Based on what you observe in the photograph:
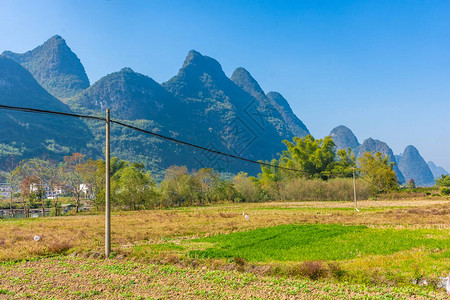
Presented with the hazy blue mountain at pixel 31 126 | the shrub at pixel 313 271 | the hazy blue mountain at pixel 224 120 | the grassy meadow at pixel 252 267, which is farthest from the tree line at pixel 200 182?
the hazy blue mountain at pixel 224 120

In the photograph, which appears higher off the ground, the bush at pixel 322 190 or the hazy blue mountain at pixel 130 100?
the hazy blue mountain at pixel 130 100

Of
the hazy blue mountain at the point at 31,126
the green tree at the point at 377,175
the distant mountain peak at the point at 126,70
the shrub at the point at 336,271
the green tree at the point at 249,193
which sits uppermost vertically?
the distant mountain peak at the point at 126,70

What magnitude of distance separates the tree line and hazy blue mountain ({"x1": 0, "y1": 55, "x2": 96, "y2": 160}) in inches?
2234

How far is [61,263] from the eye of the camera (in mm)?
9867

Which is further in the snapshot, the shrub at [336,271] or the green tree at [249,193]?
the green tree at [249,193]

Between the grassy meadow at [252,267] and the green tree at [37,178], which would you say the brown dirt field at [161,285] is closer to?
the grassy meadow at [252,267]

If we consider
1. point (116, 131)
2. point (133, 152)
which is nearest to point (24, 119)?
point (116, 131)

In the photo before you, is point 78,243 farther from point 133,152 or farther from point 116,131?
point 116,131

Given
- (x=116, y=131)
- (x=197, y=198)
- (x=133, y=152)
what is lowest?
(x=197, y=198)

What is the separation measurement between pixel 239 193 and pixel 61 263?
40297 mm

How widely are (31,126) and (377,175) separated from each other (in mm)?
105724

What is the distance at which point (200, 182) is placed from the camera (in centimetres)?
4806

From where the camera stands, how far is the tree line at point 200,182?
129 ft

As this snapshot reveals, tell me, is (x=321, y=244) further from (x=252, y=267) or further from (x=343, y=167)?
(x=343, y=167)
